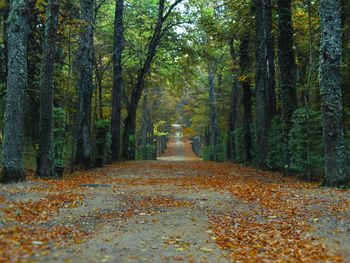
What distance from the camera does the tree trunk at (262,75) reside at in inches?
734

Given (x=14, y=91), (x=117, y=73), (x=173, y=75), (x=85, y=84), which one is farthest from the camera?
(x=173, y=75)

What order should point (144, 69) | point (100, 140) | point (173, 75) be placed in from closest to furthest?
point (100, 140), point (144, 69), point (173, 75)

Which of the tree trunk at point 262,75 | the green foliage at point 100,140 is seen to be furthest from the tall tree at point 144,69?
the tree trunk at point 262,75

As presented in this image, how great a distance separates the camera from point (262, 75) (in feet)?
64.0

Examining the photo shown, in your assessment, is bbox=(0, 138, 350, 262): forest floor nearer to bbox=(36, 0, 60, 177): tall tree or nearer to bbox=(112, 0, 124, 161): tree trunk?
bbox=(36, 0, 60, 177): tall tree

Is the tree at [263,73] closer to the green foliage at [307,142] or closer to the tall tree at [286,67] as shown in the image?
the tall tree at [286,67]

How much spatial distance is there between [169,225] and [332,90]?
21.7 ft

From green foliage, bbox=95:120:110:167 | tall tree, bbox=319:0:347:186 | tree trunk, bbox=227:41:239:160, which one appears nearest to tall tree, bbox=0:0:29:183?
tall tree, bbox=319:0:347:186

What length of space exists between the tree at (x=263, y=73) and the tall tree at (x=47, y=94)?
32.7 feet

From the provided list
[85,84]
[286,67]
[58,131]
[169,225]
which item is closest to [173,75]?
[85,84]

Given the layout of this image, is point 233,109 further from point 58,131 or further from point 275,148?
point 58,131

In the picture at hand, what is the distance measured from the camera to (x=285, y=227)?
24.4 ft

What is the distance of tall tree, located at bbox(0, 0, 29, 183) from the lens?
10492 mm

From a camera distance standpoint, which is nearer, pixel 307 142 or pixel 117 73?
→ pixel 307 142
